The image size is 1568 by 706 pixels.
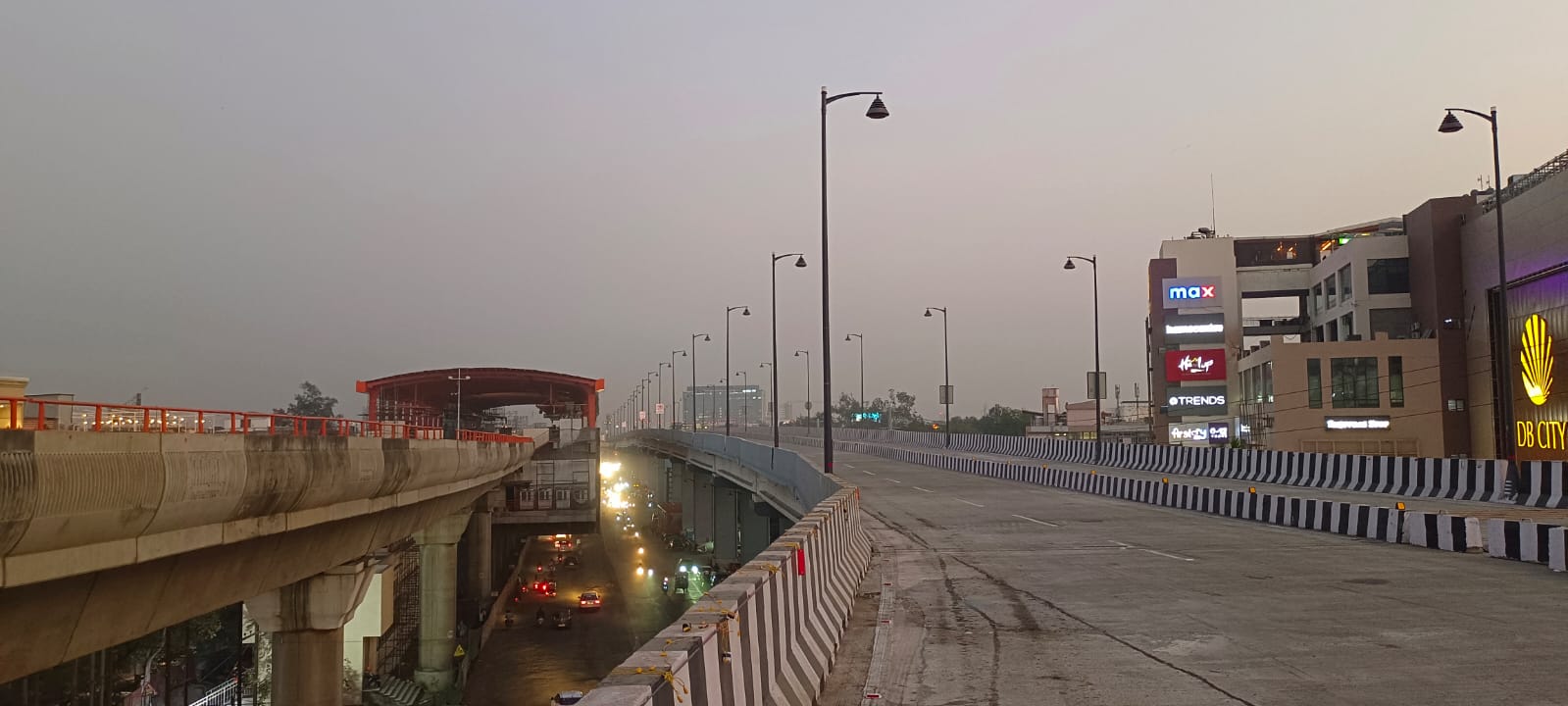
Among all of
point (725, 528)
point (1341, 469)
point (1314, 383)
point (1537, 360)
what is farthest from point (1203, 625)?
point (725, 528)

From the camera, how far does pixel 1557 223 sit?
186 ft

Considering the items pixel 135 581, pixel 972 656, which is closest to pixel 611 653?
pixel 135 581

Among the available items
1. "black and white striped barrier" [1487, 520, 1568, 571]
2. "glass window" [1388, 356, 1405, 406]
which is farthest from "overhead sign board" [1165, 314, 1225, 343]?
"black and white striped barrier" [1487, 520, 1568, 571]

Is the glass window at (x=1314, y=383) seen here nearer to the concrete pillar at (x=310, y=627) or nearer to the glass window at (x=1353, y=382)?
the glass window at (x=1353, y=382)

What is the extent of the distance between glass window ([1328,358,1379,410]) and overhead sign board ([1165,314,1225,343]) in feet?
77.4

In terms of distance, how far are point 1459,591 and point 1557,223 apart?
5339 cm

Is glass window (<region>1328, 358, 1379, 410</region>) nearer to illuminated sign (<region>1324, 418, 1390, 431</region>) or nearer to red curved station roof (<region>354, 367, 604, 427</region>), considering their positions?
illuminated sign (<region>1324, 418, 1390, 431</region>)

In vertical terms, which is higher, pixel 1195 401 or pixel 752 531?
pixel 1195 401

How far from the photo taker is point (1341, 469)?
118ft

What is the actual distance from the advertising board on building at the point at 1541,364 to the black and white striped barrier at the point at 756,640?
5738 centimetres

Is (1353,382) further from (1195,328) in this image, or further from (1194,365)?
(1195,328)

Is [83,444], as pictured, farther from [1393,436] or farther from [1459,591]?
[1393,436]

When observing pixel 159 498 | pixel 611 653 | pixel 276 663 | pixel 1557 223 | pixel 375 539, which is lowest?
pixel 611 653

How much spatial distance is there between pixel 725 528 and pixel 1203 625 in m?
81.0
